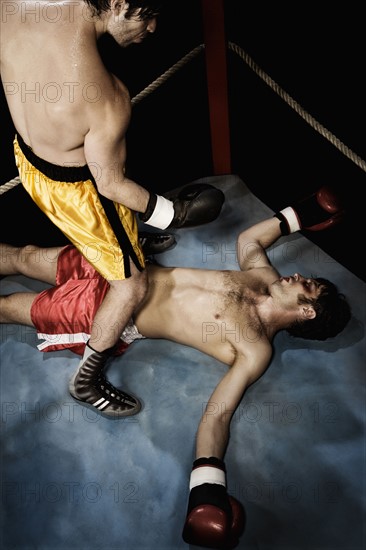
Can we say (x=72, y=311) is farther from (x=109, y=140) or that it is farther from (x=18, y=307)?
(x=109, y=140)

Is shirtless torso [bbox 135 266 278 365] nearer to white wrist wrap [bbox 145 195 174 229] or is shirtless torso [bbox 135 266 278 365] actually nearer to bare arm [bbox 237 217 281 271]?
bare arm [bbox 237 217 281 271]

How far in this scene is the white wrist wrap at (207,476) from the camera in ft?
6.23

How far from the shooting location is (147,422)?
7.20ft

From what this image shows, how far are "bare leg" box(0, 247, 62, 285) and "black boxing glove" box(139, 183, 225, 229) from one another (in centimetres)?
62

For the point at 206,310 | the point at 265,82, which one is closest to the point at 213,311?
the point at 206,310

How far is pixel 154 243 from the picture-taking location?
269 centimetres

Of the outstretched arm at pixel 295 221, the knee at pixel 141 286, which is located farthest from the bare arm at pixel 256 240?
the knee at pixel 141 286

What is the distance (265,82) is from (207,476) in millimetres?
1664

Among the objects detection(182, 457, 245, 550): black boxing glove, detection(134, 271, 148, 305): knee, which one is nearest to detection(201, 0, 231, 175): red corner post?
detection(134, 271, 148, 305): knee

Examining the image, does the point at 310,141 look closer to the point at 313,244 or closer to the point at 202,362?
the point at 313,244

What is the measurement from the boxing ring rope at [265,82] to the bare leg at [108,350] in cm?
69

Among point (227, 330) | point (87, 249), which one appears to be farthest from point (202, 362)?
point (87, 249)

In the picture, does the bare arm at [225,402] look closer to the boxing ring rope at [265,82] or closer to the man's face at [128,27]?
the boxing ring rope at [265,82]

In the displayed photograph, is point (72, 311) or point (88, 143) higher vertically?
point (88, 143)
